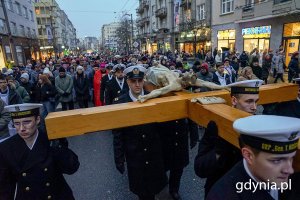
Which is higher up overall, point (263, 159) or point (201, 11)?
point (201, 11)

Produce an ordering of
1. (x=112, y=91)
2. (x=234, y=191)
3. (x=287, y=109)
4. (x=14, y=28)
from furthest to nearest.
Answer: (x=14, y=28), (x=112, y=91), (x=287, y=109), (x=234, y=191)

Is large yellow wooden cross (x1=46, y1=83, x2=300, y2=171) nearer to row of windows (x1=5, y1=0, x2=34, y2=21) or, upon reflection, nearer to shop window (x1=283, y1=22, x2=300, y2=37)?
shop window (x1=283, y1=22, x2=300, y2=37)

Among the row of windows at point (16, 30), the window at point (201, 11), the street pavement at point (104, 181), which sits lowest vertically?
the street pavement at point (104, 181)

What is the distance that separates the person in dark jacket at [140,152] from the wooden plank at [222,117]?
3.72 feet

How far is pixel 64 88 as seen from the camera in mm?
8203

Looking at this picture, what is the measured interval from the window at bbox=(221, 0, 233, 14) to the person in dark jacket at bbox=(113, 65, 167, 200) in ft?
75.0

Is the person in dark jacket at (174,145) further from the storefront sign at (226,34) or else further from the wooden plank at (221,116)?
the storefront sign at (226,34)

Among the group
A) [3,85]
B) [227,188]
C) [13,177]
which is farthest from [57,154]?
[3,85]

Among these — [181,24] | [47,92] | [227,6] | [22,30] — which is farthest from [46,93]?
[22,30]

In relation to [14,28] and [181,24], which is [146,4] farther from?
[14,28]

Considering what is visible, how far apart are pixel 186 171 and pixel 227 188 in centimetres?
340

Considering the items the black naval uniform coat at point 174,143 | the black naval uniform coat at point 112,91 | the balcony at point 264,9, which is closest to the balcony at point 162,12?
the balcony at point 264,9

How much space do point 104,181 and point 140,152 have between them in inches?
74.3

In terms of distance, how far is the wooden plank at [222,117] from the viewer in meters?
1.61
